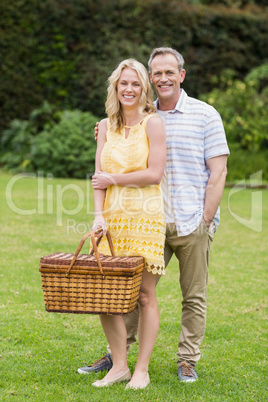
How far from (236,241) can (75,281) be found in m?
5.38

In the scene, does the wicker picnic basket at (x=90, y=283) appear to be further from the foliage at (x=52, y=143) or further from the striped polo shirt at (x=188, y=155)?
the foliage at (x=52, y=143)

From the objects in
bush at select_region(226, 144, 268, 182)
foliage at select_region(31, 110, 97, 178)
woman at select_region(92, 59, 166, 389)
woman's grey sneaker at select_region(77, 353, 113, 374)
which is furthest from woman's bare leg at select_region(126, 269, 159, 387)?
bush at select_region(226, 144, 268, 182)

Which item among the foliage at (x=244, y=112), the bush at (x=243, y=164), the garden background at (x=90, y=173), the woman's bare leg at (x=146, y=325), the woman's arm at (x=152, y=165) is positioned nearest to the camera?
the woman's arm at (x=152, y=165)

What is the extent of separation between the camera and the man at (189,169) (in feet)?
11.2

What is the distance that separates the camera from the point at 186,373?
3.53 metres

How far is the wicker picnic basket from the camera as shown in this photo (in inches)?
120

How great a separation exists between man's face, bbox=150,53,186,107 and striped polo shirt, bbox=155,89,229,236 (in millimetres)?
104

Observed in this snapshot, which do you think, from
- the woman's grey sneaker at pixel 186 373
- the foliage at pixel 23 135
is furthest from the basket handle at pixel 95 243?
the foliage at pixel 23 135

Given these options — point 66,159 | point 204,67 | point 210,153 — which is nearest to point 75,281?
point 210,153

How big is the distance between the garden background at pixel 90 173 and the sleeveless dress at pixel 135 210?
2.70 feet

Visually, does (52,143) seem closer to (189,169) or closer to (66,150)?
(66,150)

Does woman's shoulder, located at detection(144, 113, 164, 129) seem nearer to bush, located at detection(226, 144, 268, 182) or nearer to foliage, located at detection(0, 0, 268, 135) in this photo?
bush, located at detection(226, 144, 268, 182)

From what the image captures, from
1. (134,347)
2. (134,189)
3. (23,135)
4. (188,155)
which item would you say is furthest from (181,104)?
(23,135)

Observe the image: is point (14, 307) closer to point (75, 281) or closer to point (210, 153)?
point (75, 281)
